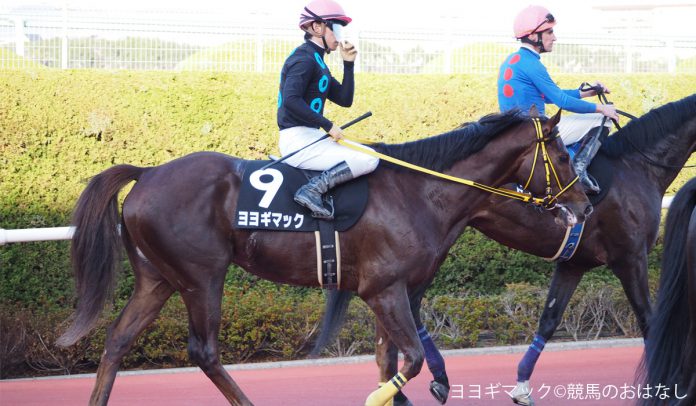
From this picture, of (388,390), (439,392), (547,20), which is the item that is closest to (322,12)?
(547,20)

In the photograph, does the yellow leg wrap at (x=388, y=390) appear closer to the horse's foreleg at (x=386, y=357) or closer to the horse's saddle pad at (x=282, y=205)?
the horse's foreleg at (x=386, y=357)

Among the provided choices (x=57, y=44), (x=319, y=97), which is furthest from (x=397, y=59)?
(x=319, y=97)

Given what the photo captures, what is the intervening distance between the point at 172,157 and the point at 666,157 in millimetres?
4601

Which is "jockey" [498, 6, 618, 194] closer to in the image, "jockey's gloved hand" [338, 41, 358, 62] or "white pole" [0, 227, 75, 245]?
"jockey's gloved hand" [338, 41, 358, 62]

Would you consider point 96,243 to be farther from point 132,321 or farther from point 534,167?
point 534,167

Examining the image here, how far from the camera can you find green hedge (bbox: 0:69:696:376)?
729cm

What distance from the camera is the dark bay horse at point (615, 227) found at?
5.70 meters

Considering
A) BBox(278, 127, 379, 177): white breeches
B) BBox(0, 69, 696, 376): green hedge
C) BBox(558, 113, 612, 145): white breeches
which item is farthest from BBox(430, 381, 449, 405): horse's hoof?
BBox(0, 69, 696, 376): green hedge

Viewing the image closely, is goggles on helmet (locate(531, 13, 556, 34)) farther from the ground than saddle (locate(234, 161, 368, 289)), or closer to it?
farther from the ground

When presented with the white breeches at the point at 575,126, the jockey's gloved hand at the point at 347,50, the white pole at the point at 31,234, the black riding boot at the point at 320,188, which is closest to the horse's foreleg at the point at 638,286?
the white breeches at the point at 575,126

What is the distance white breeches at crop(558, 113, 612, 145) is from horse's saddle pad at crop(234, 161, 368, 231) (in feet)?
5.57

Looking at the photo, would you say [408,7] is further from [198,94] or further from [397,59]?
[198,94]

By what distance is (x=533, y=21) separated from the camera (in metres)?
5.84

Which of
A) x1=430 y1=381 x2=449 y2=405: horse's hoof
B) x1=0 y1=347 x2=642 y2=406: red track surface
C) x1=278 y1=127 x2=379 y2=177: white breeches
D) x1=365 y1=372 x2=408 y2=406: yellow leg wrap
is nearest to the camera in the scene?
x1=365 y1=372 x2=408 y2=406: yellow leg wrap
